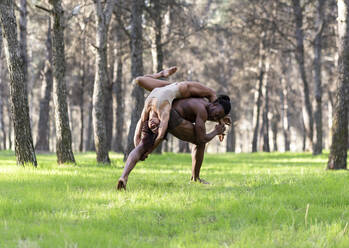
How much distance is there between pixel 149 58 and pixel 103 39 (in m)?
20.3

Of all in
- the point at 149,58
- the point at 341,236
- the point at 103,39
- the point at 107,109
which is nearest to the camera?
the point at 341,236

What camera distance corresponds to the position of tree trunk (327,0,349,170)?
10852 millimetres

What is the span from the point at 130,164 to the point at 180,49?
63.1 ft

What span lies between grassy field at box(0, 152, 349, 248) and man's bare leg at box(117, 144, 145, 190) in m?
0.18

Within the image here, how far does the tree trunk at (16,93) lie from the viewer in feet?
30.6

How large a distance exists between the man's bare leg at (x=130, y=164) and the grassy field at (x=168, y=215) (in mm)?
185

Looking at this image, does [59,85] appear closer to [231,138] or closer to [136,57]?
[136,57]

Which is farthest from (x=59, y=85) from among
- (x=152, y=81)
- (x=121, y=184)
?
(x=121, y=184)

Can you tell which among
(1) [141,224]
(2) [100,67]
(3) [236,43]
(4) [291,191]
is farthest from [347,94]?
(3) [236,43]

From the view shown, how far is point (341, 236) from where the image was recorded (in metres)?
3.80

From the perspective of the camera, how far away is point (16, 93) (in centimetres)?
942

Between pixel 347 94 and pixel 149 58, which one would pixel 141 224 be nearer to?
pixel 347 94

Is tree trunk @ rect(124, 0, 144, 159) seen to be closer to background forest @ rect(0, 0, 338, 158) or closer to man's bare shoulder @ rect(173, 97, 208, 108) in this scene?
background forest @ rect(0, 0, 338, 158)

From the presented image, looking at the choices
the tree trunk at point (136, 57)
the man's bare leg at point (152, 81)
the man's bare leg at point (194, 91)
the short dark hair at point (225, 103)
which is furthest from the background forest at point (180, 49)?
the short dark hair at point (225, 103)
